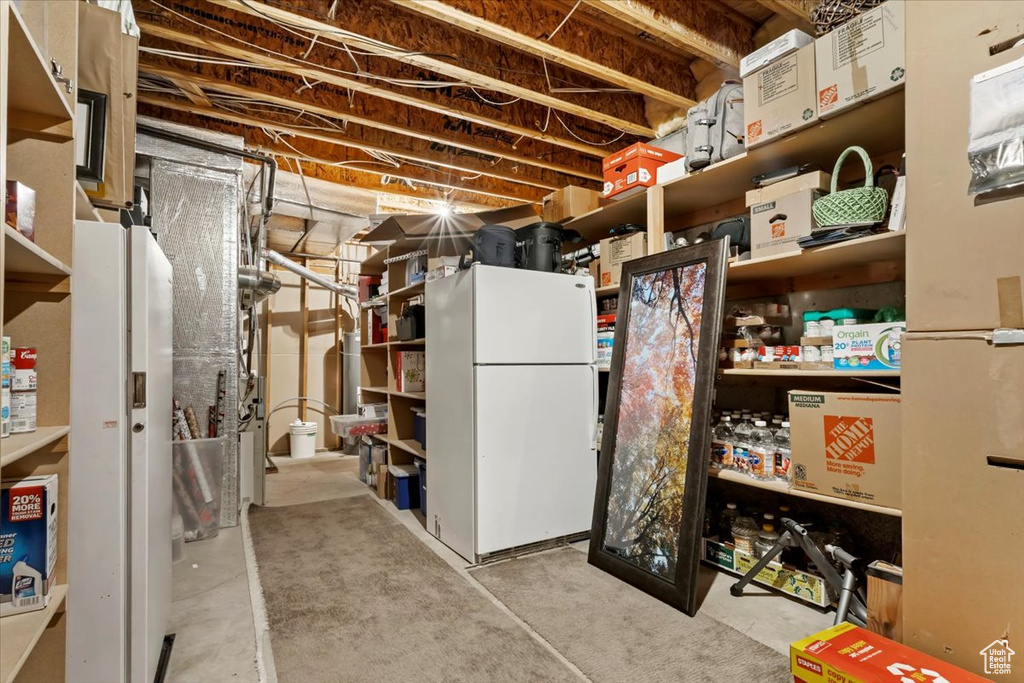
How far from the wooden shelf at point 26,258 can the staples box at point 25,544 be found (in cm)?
50

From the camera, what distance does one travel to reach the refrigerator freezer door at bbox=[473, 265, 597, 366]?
Answer: 2730 millimetres

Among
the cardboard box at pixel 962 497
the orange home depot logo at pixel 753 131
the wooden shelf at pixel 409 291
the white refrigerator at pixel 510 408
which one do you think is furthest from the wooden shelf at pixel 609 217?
the cardboard box at pixel 962 497

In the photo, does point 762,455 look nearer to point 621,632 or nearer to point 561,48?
point 621,632

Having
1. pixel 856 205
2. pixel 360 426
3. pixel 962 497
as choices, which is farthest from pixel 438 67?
pixel 962 497

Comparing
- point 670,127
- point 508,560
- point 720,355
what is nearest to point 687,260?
point 720,355

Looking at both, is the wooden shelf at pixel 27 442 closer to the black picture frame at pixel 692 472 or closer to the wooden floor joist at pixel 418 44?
the wooden floor joist at pixel 418 44

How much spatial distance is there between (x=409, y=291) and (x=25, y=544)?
9.92 feet

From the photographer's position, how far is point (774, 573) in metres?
2.28

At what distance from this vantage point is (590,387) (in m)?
3.10

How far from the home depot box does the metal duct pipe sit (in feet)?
18.2

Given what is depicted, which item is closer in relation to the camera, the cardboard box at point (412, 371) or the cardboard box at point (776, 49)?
the cardboard box at point (776, 49)

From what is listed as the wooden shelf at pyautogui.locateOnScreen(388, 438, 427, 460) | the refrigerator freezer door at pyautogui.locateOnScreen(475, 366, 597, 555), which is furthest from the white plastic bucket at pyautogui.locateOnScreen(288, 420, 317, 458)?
the refrigerator freezer door at pyautogui.locateOnScreen(475, 366, 597, 555)

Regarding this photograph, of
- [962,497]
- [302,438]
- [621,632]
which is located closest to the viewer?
[962,497]

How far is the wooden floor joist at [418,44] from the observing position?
7.97 ft
